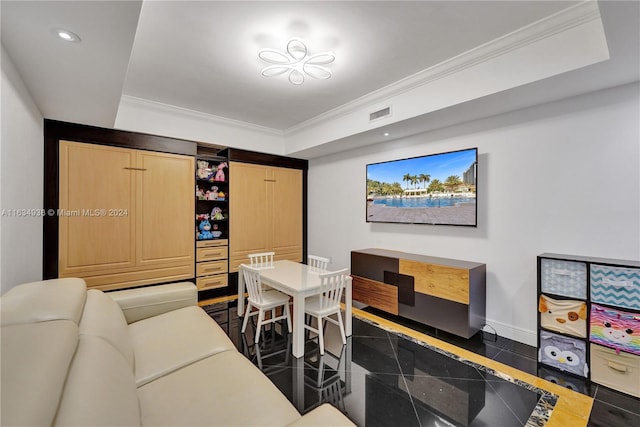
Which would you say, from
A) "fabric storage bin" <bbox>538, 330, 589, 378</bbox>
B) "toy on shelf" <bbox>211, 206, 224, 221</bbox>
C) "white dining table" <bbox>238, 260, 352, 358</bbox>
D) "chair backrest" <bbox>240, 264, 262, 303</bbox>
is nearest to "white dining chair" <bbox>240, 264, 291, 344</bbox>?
"chair backrest" <bbox>240, 264, 262, 303</bbox>

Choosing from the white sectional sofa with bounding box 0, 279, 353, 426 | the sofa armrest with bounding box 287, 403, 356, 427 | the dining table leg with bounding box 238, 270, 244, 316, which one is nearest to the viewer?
the white sectional sofa with bounding box 0, 279, 353, 426

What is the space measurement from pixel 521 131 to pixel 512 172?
0.41 metres

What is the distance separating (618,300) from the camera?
6.89 feet

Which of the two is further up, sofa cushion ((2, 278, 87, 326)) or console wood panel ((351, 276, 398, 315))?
sofa cushion ((2, 278, 87, 326))

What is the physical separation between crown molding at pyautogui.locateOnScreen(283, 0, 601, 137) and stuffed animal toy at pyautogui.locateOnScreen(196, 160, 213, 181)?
2363mm

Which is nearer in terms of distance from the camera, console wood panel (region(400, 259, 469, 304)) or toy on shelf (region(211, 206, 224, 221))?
console wood panel (region(400, 259, 469, 304))

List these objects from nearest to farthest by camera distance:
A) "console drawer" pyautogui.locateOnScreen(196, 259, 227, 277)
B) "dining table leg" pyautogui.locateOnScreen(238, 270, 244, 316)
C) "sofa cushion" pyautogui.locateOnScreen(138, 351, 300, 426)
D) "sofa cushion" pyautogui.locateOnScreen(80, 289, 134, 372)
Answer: "sofa cushion" pyautogui.locateOnScreen(138, 351, 300, 426), "sofa cushion" pyautogui.locateOnScreen(80, 289, 134, 372), "dining table leg" pyautogui.locateOnScreen(238, 270, 244, 316), "console drawer" pyautogui.locateOnScreen(196, 259, 227, 277)

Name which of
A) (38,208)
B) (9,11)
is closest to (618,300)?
(9,11)

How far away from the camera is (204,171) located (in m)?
4.30

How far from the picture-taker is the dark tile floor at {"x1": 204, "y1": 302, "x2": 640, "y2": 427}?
1880mm

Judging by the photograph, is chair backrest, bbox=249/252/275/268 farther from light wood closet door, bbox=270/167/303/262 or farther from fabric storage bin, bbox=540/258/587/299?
fabric storage bin, bbox=540/258/587/299

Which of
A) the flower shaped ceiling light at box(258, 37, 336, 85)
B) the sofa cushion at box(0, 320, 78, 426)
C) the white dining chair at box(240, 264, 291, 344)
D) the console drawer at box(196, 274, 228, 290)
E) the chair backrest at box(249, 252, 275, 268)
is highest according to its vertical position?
the flower shaped ceiling light at box(258, 37, 336, 85)

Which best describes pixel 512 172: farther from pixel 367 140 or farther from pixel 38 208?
pixel 38 208

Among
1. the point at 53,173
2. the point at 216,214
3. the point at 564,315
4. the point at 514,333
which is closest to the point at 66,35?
the point at 53,173
